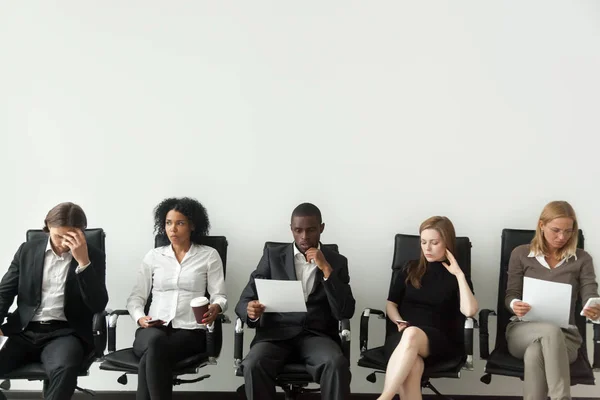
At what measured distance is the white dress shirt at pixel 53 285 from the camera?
3.21 m

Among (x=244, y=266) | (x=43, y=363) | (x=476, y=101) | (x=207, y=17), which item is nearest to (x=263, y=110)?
(x=207, y=17)

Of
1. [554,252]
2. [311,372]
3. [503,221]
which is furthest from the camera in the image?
[503,221]

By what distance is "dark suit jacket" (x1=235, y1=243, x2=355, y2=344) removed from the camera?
10.2 ft

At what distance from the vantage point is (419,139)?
12.6ft

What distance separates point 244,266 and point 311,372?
44.2 inches

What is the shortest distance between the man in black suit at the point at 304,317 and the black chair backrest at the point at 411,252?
38 centimetres

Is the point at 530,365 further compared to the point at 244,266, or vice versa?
the point at 244,266

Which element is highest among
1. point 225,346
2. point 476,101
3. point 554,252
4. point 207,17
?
point 207,17

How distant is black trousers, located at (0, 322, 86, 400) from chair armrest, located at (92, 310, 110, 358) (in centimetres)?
7

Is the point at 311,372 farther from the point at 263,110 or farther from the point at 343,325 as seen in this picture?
the point at 263,110

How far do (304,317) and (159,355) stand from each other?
790 millimetres

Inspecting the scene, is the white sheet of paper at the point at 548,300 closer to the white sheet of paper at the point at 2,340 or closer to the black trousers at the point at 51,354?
the black trousers at the point at 51,354

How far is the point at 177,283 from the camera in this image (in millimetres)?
3367

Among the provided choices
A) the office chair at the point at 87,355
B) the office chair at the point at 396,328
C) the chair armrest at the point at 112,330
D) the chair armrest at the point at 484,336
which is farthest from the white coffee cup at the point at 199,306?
the chair armrest at the point at 484,336
